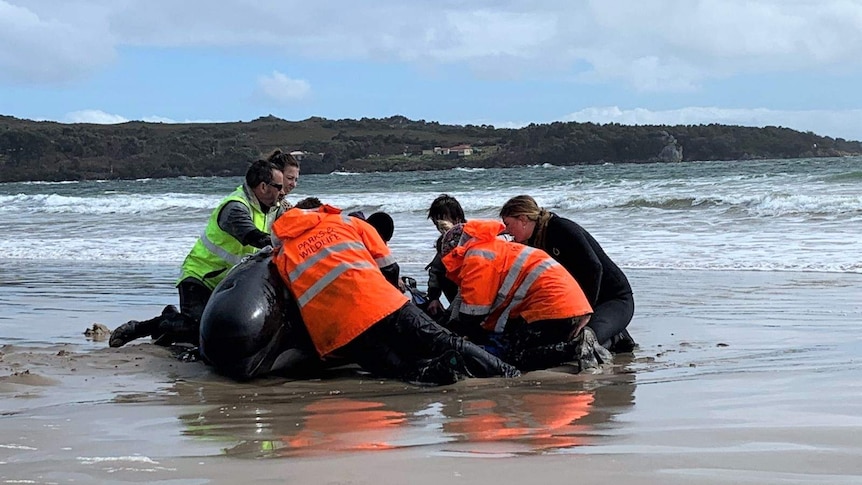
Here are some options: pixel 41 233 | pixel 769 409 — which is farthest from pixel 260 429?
pixel 41 233

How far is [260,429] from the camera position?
14.8ft

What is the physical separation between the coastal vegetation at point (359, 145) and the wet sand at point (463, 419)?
66996 millimetres

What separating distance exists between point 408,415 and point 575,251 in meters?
2.28

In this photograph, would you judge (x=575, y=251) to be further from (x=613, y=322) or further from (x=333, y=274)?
(x=333, y=274)

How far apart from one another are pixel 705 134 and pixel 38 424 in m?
75.4

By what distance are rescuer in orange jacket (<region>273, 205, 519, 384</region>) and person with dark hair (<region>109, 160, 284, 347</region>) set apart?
1088mm

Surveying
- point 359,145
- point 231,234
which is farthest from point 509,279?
point 359,145

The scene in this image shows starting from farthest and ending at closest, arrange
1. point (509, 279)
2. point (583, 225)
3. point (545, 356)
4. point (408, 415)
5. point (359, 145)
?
point (359, 145)
point (583, 225)
point (545, 356)
point (509, 279)
point (408, 415)

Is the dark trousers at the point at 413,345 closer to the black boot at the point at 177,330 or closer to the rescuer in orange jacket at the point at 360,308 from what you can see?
the rescuer in orange jacket at the point at 360,308

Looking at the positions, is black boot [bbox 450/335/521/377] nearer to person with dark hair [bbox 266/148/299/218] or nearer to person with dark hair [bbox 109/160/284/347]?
person with dark hair [bbox 109/160/284/347]

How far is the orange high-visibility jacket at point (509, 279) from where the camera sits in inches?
241

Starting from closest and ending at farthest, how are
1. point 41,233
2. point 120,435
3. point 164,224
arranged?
1. point 120,435
2. point 41,233
3. point 164,224

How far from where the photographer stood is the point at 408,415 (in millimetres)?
4852

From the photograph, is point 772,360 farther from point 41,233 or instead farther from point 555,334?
point 41,233
